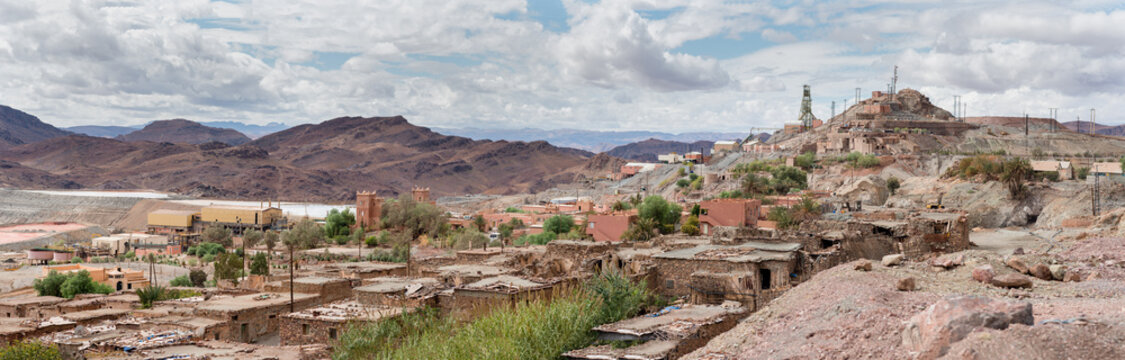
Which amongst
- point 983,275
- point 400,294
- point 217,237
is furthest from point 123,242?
point 983,275

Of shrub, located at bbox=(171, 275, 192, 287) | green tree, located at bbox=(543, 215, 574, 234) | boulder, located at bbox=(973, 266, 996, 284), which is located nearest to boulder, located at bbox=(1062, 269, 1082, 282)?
boulder, located at bbox=(973, 266, 996, 284)

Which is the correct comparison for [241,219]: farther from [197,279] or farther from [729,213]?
[729,213]

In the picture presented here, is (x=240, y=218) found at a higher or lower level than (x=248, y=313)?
lower

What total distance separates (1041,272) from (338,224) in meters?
47.1

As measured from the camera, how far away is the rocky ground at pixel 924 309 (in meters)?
4.59

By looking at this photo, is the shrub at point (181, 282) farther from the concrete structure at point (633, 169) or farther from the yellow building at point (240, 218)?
the concrete structure at point (633, 169)

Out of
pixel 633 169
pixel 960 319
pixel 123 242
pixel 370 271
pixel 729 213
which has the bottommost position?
pixel 123 242

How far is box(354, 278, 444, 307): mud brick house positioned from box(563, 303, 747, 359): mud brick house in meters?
4.21

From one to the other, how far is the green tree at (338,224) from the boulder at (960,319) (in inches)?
1870

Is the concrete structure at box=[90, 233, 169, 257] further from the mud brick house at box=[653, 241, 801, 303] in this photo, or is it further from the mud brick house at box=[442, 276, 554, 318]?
the mud brick house at box=[653, 241, 801, 303]

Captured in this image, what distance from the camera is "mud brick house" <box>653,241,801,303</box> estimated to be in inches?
492

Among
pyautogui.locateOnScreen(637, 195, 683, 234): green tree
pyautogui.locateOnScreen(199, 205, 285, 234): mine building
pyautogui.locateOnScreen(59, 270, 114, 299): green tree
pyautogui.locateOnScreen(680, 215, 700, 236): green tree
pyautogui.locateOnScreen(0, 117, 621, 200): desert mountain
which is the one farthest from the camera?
pyautogui.locateOnScreen(0, 117, 621, 200): desert mountain

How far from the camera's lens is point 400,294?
13.7m

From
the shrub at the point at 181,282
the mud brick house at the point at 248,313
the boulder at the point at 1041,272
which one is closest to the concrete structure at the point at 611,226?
the shrub at the point at 181,282
